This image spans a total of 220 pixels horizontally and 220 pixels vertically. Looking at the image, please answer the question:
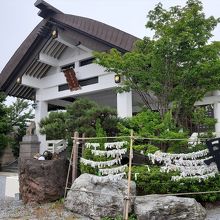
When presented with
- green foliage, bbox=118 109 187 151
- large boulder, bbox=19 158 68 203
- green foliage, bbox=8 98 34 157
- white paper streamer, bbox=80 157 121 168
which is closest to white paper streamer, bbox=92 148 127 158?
white paper streamer, bbox=80 157 121 168

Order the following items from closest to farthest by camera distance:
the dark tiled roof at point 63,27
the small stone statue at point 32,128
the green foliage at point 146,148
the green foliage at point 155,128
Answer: the green foliage at point 146,148 → the green foliage at point 155,128 → the dark tiled roof at point 63,27 → the small stone statue at point 32,128

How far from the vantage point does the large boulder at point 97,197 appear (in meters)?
6.00

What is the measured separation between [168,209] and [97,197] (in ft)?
4.60

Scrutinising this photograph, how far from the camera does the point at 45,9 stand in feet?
40.2

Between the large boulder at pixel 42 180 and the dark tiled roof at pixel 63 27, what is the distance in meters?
4.85

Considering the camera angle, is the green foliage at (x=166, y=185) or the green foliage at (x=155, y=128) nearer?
the green foliage at (x=166, y=185)

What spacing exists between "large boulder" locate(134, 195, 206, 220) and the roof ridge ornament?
888 cm

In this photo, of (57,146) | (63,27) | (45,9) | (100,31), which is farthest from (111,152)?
(45,9)

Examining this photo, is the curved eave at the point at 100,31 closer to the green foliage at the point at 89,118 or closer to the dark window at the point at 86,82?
the dark window at the point at 86,82

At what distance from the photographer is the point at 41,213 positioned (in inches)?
254

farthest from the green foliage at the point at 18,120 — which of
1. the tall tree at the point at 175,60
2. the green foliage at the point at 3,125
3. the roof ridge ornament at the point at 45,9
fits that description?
the tall tree at the point at 175,60

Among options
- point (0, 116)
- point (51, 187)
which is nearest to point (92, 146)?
point (51, 187)

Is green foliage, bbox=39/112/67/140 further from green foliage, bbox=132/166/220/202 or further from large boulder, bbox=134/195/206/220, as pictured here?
large boulder, bbox=134/195/206/220

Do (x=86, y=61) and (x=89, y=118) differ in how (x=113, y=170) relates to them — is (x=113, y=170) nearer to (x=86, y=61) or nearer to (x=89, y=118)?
(x=89, y=118)
